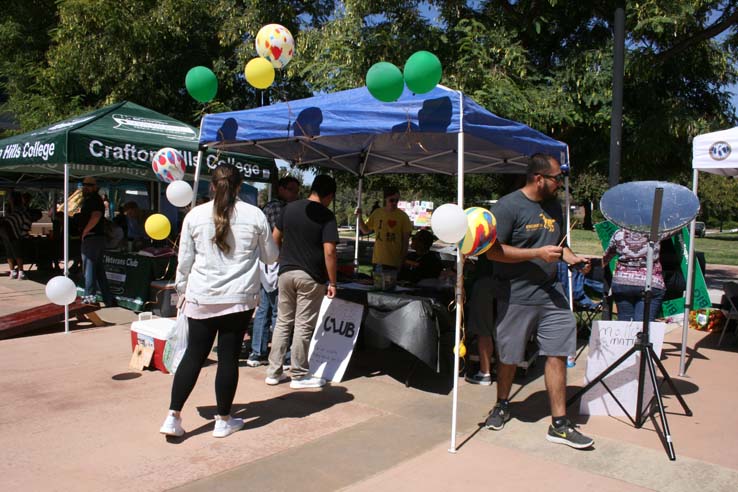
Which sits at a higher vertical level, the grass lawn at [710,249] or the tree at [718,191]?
the tree at [718,191]

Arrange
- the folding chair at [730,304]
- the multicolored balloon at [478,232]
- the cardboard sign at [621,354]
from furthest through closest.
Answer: the folding chair at [730,304]
the cardboard sign at [621,354]
the multicolored balloon at [478,232]

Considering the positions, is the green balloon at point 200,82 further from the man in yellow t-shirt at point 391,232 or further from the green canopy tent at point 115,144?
the man in yellow t-shirt at point 391,232

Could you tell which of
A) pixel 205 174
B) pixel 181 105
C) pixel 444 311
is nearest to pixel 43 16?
pixel 181 105

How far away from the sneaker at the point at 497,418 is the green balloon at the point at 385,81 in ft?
8.02

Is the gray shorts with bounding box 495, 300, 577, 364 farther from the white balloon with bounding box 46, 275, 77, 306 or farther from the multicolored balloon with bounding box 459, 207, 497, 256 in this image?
the white balloon with bounding box 46, 275, 77, 306

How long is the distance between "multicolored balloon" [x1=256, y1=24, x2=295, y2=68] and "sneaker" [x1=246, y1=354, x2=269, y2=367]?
2.86m

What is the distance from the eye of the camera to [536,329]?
409 cm

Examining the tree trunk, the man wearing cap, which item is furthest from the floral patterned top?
the tree trunk

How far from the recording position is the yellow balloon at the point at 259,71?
539cm

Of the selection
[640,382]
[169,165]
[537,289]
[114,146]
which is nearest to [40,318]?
[114,146]

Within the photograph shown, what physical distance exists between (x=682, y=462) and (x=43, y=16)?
1913 cm

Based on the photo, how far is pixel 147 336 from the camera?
544cm

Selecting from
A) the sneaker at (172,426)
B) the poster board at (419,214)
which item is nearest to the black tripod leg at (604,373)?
the sneaker at (172,426)

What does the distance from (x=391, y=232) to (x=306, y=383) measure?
9.21 ft
